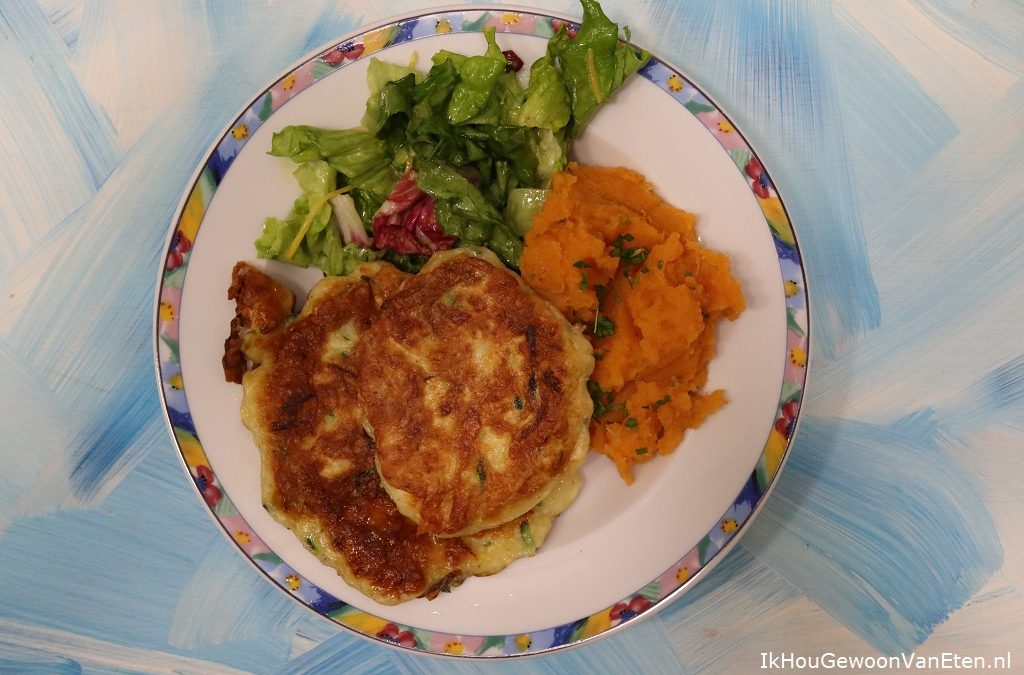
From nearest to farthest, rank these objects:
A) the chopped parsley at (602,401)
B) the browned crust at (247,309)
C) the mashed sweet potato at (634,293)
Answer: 1. the mashed sweet potato at (634,293)
2. the browned crust at (247,309)
3. the chopped parsley at (602,401)

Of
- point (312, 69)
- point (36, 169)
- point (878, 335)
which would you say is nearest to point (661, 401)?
point (878, 335)

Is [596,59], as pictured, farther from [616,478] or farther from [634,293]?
[616,478]

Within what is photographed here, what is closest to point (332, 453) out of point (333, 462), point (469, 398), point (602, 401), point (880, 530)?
point (333, 462)

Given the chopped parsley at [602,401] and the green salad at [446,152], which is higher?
the green salad at [446,152]

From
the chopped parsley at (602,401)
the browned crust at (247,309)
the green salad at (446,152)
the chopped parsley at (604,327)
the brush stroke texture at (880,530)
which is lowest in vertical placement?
the brush stroke texture at (880,530)

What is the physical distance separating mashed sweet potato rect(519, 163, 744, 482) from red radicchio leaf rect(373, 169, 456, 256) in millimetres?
471

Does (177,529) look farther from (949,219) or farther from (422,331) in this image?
(949,219)

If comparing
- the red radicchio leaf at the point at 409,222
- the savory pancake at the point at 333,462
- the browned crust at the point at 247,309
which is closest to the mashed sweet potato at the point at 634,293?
the red radicchio leaf at the point at 409,222

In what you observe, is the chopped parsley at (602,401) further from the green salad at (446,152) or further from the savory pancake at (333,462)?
the green salad at (446,152)

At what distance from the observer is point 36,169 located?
11.1 feet

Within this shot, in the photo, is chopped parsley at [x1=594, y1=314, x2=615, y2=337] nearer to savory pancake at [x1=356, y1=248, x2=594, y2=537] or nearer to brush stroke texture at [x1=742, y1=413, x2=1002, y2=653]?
savory pancake at [x1=356, y1=248, x2=594, y2=537]

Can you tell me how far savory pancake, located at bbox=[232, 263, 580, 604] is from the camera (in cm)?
280

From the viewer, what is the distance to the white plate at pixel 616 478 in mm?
2707

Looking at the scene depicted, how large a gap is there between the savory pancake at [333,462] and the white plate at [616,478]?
16cm
